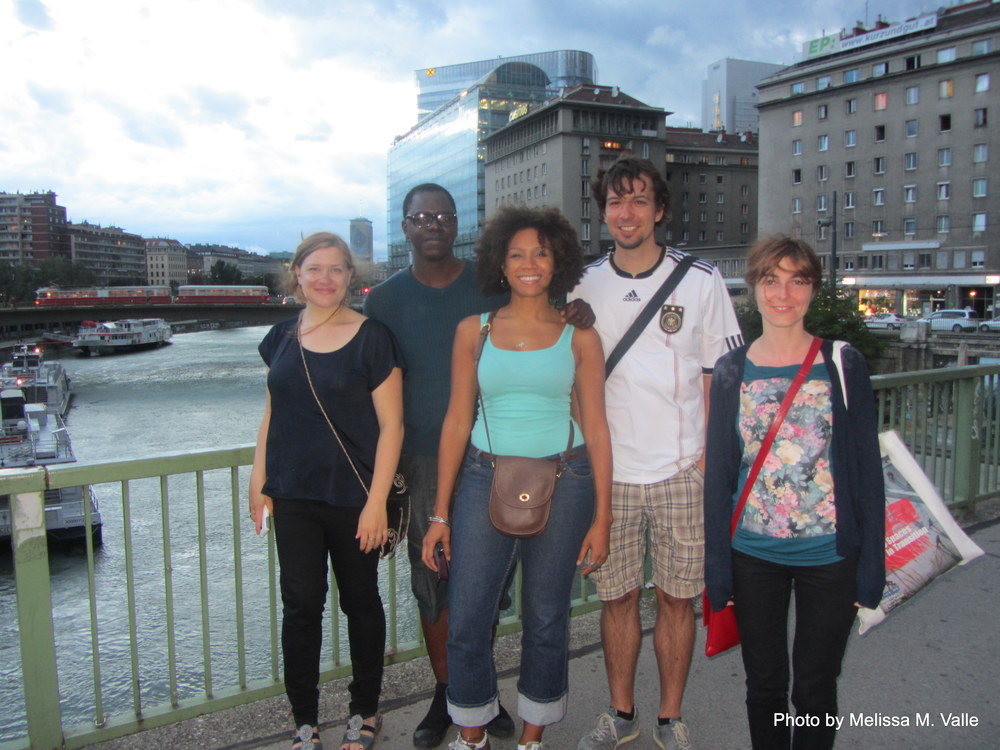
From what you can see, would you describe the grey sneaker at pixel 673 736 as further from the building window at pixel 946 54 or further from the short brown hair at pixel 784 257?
the building window at pixel 946 54

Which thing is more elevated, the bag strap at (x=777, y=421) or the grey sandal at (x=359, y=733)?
the bag strap at (x=777, y=421)

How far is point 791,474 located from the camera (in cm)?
200

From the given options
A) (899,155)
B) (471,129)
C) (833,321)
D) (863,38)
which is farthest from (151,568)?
(471,129)

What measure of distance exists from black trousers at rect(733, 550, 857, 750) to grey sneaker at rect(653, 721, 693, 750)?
315 millimetres

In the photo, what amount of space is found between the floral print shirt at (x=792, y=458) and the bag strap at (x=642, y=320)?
0.43 metres

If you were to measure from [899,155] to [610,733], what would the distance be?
54085mm

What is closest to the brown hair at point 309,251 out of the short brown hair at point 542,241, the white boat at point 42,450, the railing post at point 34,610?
the short brown hair at point 542,241

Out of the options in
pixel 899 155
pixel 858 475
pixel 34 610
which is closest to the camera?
pixel 858 475

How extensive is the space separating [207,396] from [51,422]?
24.5 feet

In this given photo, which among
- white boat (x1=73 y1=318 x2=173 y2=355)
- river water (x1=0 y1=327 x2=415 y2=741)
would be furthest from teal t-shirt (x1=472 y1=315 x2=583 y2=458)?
white boat (x1=73 y1=318 x2=173 y2=355)

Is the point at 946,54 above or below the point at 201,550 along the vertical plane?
above

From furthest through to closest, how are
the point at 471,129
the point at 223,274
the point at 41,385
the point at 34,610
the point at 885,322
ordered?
the point at 223,274 → the point at 471,129 → the point at 41,385 → the point at 885,322 → the point at 34,610

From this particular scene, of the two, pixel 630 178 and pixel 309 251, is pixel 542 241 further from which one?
pixel 309 251

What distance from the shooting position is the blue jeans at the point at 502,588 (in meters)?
2.15
